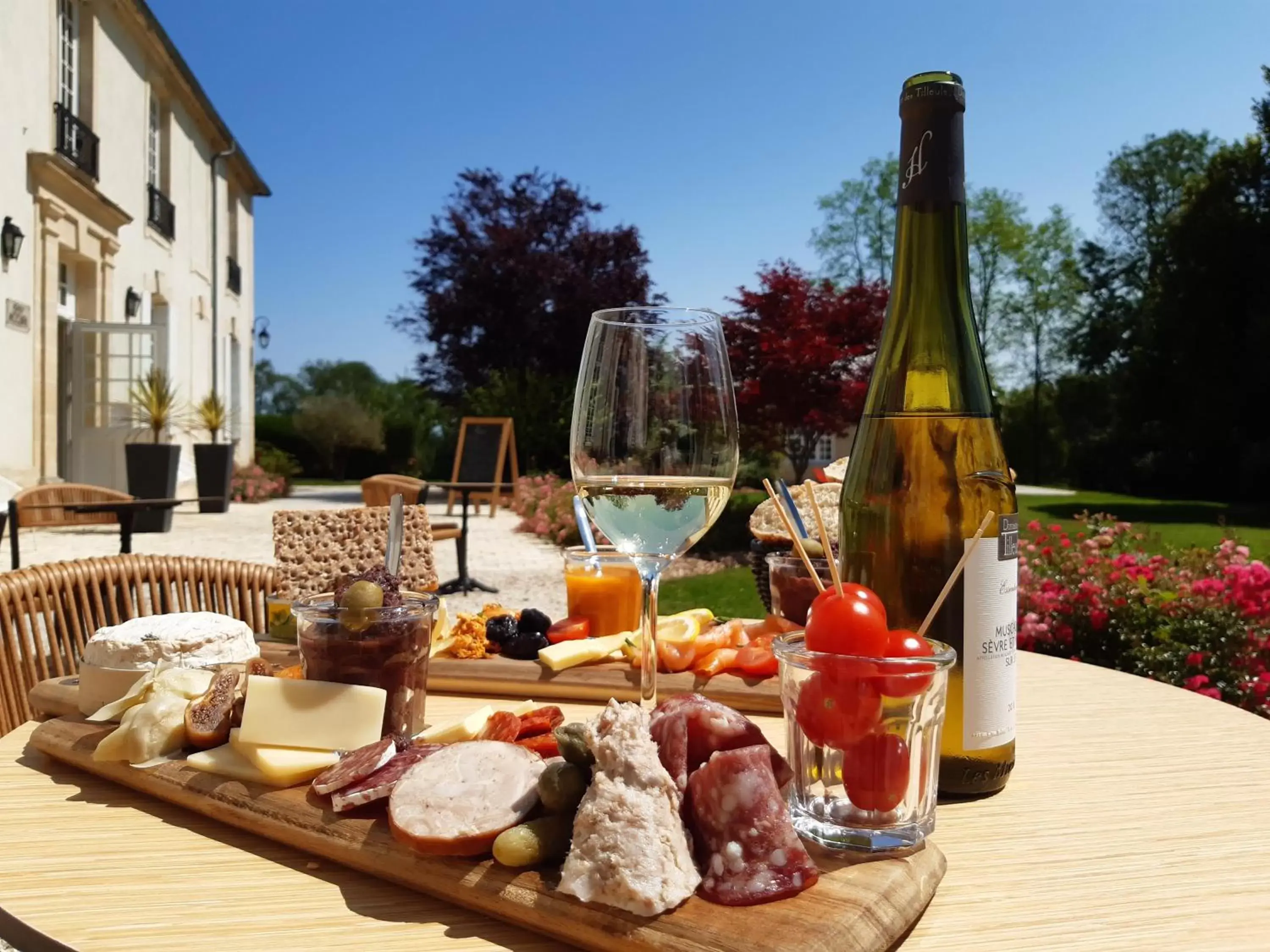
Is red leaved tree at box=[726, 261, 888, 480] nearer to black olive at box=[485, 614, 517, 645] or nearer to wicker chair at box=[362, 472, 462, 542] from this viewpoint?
wicker chair at box=[362, 472, 462, 542]

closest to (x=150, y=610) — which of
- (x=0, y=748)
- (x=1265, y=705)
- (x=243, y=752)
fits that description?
(x=0, y=748)

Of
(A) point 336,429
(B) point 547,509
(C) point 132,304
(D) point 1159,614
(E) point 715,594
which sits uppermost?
Result: (C) point 132,304

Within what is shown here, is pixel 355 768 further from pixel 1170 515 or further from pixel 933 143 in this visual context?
pixel 1170 515

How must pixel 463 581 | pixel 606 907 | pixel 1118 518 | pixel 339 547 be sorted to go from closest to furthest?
pixel 606 907 → pixel 339 547 → pixel 463 581 → pixel 1118 518

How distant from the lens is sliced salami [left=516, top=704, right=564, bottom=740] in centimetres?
132

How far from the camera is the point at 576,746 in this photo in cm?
95

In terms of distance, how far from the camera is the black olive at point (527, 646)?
1902 millimetres

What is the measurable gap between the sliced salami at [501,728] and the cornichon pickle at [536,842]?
32 centimetres

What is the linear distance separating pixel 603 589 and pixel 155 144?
20214mm

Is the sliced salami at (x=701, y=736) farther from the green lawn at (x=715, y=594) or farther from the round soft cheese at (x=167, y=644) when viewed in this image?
the green lawn at (x=715, y=594)

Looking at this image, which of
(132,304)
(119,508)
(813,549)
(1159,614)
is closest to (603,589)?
(813,549)

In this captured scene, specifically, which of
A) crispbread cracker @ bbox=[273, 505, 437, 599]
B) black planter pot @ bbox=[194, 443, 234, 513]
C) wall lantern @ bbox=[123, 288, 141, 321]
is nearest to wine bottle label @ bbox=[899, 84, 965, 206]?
crispbread cracker @ bbox=[273, 505, 437, 599]

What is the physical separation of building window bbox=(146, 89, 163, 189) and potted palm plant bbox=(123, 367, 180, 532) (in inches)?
205

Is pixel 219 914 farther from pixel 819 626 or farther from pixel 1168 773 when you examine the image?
pixel 1168 773
